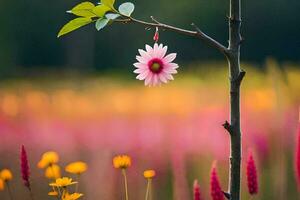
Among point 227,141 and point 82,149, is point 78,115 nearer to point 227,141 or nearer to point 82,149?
point 82,149

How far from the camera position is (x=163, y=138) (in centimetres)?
187

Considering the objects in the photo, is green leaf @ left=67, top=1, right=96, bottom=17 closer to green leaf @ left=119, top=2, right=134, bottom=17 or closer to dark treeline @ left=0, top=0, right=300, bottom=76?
green leaf @ left=119, top=2, right=134, bottom=17

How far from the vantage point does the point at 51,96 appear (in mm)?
2557

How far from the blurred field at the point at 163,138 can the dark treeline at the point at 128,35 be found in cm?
329

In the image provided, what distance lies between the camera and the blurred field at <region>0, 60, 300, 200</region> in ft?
5.51

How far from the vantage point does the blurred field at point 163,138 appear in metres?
1.68

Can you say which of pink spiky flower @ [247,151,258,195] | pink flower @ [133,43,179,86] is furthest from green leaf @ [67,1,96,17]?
pink spiky flower @ [247,151,258,195]

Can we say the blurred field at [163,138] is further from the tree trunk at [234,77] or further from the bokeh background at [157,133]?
the tree trunk at [234,77]

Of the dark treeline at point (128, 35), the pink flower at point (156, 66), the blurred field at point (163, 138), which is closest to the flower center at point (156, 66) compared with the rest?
the pink flower at point (156, 66)

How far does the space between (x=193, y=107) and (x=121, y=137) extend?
0.98ft

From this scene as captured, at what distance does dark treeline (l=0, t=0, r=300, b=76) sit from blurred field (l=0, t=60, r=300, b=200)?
129 inches

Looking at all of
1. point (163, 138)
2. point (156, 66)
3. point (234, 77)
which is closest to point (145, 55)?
point (156, 66)

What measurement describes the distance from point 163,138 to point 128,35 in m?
4.83

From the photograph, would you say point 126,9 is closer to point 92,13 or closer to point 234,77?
point 92,13
